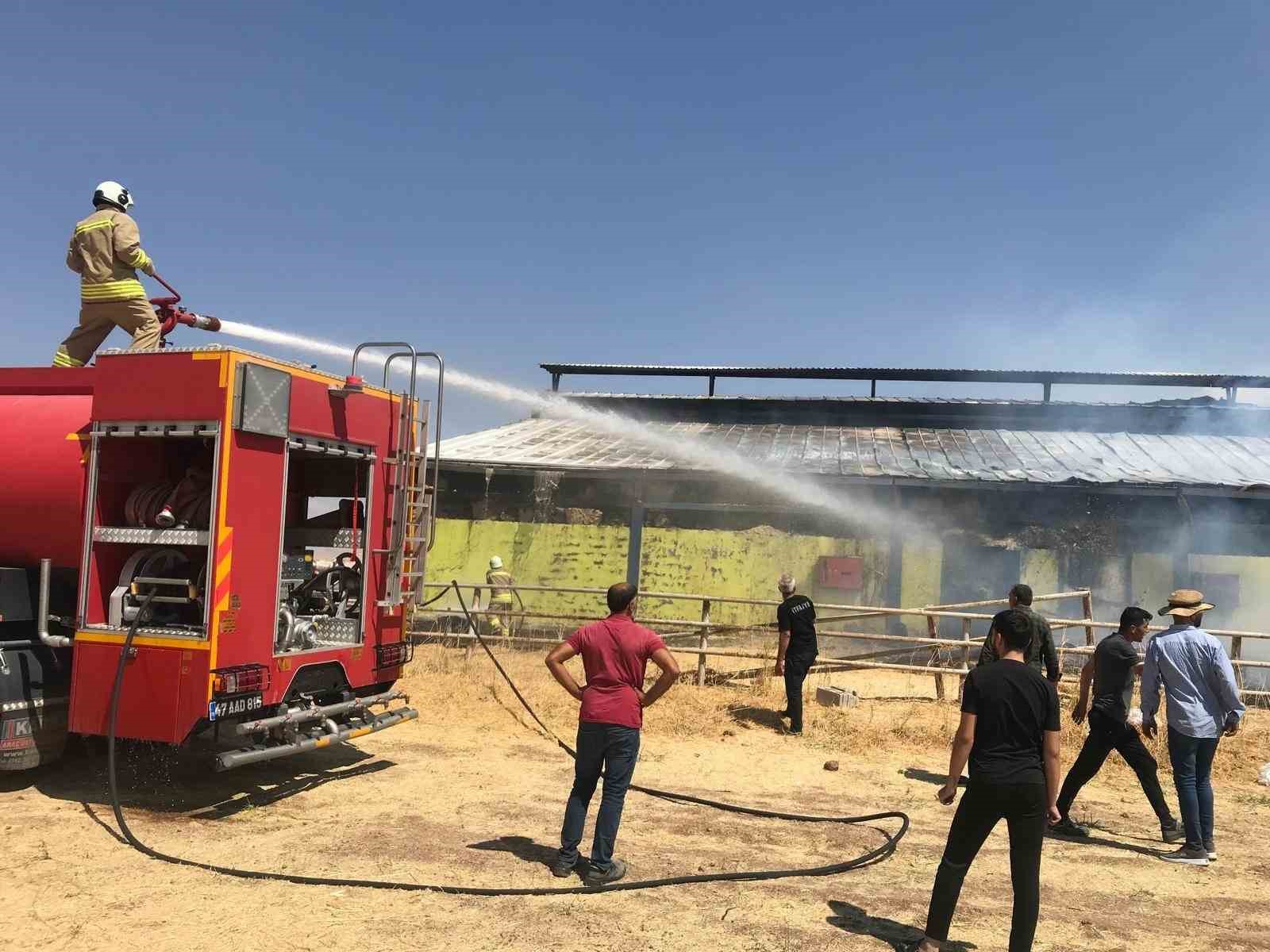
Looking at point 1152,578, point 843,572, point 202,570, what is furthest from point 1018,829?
point 1152,578

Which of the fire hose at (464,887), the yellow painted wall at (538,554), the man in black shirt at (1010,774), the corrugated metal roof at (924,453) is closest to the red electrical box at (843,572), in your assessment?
the corrugated metal roof at (924,453)

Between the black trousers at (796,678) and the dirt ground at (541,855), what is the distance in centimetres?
47

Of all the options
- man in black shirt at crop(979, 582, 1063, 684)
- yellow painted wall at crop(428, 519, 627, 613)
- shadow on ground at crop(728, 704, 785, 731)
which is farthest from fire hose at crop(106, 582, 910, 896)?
yellow painted wall at crop(428, 519, 627, 613)

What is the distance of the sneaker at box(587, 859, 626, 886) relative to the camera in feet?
18.2

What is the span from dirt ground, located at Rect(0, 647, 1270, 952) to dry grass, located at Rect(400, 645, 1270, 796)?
5.3 inches

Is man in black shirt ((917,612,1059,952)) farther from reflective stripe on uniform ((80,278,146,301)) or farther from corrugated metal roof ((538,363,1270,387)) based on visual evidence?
corrugated metal roof ((538,363,1270,387))

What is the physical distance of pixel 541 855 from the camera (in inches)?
243

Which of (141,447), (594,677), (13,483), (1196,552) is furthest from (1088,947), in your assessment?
(1196,552)

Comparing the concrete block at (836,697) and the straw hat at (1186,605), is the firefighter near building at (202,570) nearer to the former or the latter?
the straw hat at (1186,605)

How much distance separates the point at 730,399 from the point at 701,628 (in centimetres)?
1281

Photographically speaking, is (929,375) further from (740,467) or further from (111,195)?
(111,195)

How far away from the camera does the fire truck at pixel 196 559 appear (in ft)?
21.4

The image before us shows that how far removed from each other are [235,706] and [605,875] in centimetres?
290

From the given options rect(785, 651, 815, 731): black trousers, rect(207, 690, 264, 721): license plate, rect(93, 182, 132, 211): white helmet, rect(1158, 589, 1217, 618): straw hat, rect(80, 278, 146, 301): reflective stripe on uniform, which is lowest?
rect(785, 651, 815, 731): black trousers
